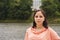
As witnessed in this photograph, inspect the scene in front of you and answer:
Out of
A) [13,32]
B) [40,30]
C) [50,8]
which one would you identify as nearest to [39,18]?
[40,30]

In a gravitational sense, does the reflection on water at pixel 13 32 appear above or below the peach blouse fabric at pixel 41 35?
below

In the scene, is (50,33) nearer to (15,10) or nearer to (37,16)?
(37,16)

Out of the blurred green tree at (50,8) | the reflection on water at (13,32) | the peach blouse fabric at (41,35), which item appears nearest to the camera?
the peach blouse fabric at (41,35)

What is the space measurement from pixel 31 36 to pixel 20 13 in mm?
33992

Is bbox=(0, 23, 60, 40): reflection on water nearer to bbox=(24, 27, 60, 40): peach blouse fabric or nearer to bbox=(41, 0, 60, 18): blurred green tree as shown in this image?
bbox=(24, 27, 60, 40): peach blouse fabric

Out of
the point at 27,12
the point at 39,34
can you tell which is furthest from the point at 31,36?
the point at 27,12

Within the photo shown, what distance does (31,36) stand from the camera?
439 cm

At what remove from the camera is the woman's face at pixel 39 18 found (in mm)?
4410

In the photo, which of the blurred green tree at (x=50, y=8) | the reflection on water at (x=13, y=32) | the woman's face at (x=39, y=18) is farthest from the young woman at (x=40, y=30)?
the blurred green tree at (x=50, y=8)

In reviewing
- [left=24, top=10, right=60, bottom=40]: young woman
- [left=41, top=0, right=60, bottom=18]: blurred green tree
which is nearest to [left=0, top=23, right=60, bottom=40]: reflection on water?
[left=24, top=10, right=60, bottom=40]: young woman

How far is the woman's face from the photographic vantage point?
4410mm

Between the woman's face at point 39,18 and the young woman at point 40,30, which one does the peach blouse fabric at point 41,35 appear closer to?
the young woman at point 40,30

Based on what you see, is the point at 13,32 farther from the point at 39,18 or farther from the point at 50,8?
the point at 50,8

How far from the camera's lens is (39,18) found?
4.42 m
